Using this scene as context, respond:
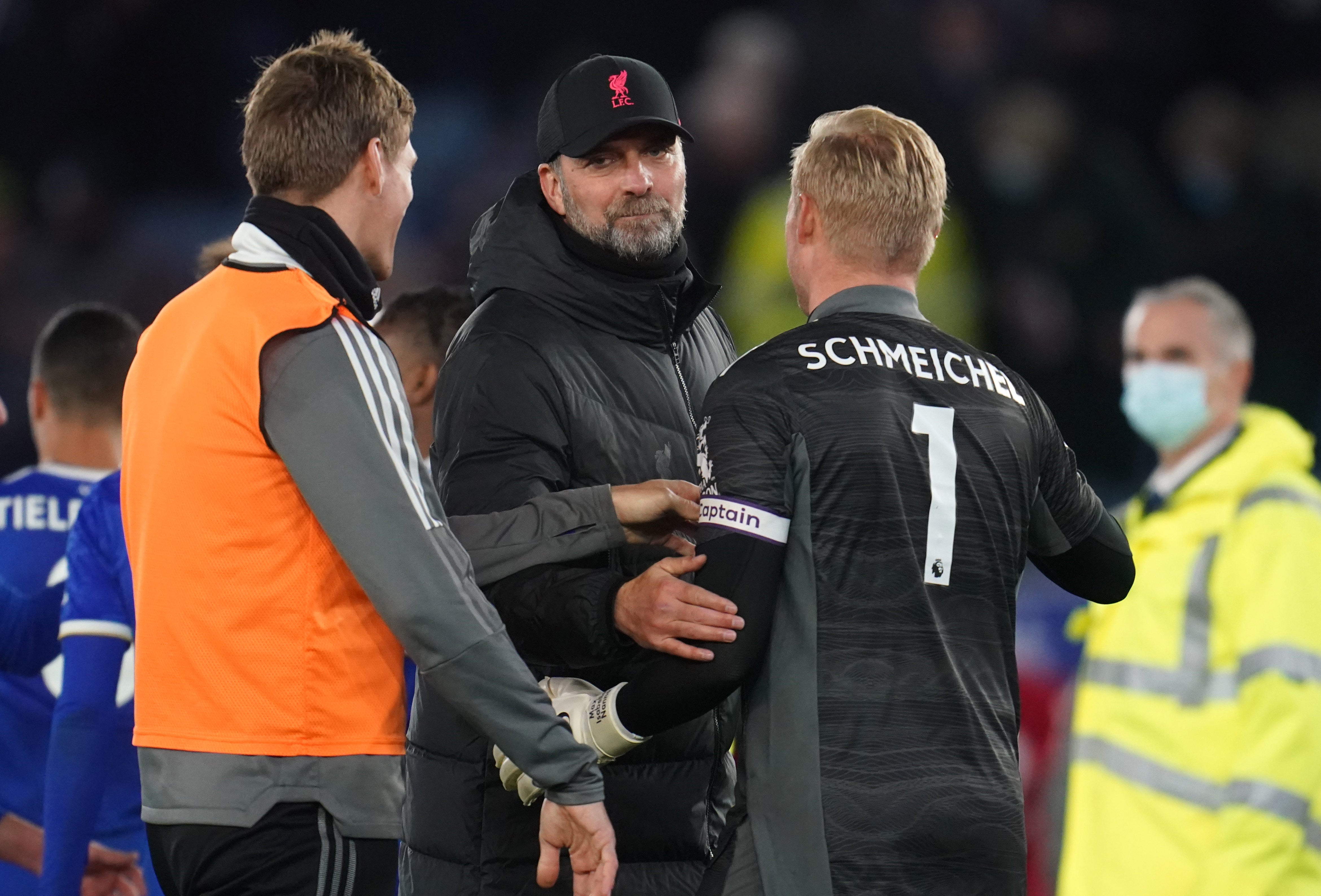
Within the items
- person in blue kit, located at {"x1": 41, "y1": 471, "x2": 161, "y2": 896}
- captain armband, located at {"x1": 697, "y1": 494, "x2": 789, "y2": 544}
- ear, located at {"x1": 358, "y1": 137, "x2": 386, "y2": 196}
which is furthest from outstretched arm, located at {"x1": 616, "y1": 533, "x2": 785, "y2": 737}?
person in blue kit, located at {"x1": 41, "y1": 471, "x2": 161, "y2": 896}

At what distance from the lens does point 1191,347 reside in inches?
197

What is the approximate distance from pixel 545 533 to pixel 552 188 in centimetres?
75

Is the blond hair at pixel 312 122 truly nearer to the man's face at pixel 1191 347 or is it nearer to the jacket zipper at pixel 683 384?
the jacket zipper at pixel 683 384

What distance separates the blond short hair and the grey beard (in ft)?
1.80

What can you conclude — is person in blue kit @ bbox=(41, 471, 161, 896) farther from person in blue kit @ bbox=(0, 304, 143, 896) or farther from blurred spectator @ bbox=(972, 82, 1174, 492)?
blurred spectator @ bbox=(972, 82, 1174, 492)

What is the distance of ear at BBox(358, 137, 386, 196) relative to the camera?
2475mm

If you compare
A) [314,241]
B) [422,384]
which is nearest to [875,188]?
[314,241]

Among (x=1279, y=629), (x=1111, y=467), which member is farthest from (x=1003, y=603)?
(x=1111, y=467)

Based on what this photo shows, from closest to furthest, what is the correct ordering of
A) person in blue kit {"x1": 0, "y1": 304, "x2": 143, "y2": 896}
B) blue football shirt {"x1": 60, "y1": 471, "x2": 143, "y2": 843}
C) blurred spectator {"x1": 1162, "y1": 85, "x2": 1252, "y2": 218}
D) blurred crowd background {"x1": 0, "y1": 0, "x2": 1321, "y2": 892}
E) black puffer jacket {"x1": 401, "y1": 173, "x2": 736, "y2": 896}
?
black puffer jacket {"x1": 401, "y1": 173, "x2": 736, "y2": 896}, blue football shirt {"x1": 60, "y1": 471, "x2": 143, "y2": 843}, person in blue kit {"x1": 0, "y1": 304, "x2": 143, "y2": 896}, blurred crowd background {"x1": 0, "y1": 0, "x2": 1321, "y2": 892}, blurred spectator {"x1": 1162, "y1": 85, "x2": 1252, "y2": 218}

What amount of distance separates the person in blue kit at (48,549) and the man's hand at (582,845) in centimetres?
119

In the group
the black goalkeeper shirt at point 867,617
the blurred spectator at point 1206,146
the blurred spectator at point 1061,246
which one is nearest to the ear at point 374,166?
the black goalkeeper shirt at point 867,617

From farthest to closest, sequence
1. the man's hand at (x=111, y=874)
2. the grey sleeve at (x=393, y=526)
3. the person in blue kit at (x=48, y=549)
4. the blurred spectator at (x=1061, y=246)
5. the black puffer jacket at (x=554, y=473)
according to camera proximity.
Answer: the blurred spectator at (x=1061, y=246) → the person in blue kit at (x=48, y=549) → the man's hand at (x=111, y=874) → the black puffer jacket at (x=554, y=473) → the grey sleeve at (x=393, y=526)

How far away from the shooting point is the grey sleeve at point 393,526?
7.25 feet

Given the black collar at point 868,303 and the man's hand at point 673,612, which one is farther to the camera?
the black collar at point 868,303
